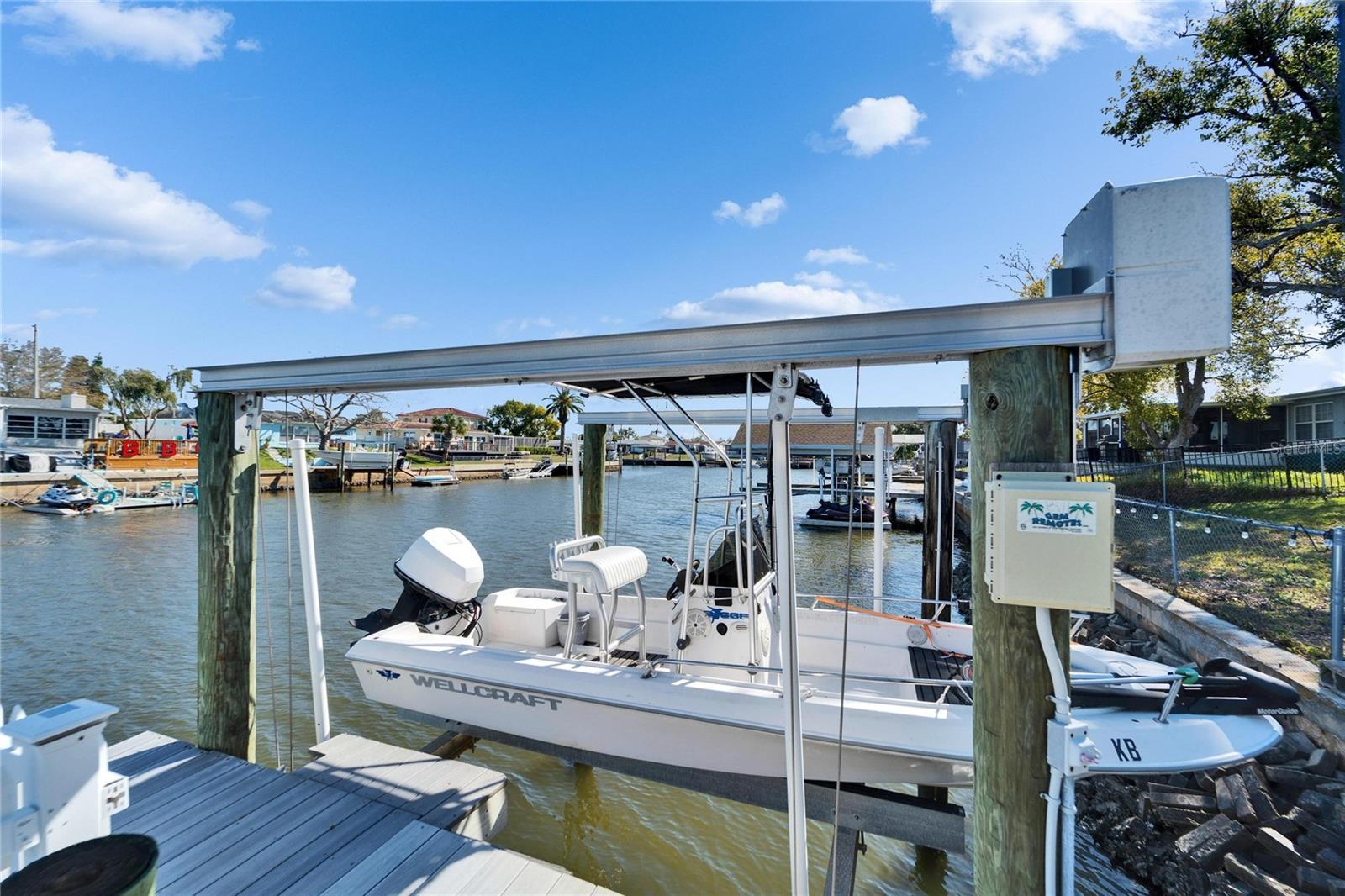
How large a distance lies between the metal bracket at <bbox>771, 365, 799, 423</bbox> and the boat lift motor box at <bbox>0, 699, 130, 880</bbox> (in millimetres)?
2521

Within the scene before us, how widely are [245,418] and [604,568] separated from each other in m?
2.51

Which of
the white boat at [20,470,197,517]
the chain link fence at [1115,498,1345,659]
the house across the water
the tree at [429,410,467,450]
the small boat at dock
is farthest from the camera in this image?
the tree at [429,410,467,450]

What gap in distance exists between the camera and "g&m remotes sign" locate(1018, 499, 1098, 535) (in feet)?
6.02

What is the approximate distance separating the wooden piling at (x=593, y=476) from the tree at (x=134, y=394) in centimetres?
4876

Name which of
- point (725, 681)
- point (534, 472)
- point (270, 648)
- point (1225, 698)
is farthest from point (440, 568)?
point (534, 472)

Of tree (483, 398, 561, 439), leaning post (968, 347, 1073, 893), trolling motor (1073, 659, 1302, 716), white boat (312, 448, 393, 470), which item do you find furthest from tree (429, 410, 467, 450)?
leaning post (968, 347, 1073, 893)

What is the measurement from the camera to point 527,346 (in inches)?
120

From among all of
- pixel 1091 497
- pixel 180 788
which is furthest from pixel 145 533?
pixel 1091 497

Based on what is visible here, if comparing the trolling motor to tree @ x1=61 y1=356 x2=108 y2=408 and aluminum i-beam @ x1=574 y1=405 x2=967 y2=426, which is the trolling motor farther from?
tree @ x1=61 y1=356 x2=108 y2=408

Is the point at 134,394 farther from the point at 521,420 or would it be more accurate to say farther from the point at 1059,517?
the point at 1059,517

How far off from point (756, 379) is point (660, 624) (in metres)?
3.11

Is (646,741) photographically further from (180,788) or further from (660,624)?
(180,788)

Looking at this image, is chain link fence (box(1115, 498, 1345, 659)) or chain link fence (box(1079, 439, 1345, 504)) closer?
chain link fence (box(1115, 498, 1345, 659))

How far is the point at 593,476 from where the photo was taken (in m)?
7.32
